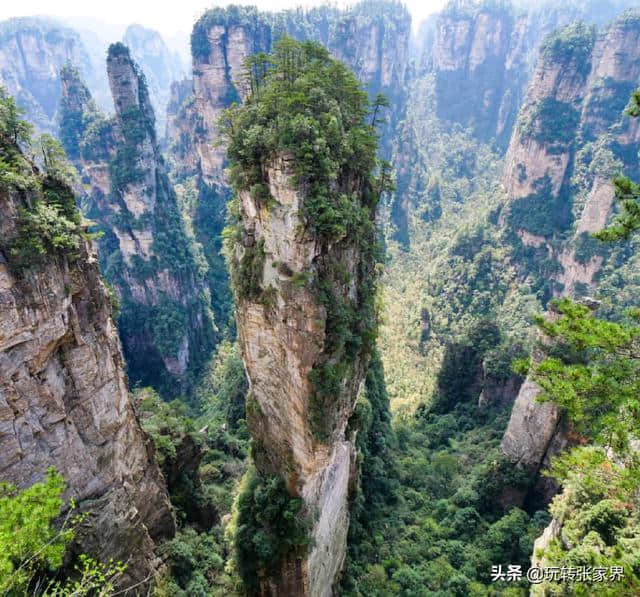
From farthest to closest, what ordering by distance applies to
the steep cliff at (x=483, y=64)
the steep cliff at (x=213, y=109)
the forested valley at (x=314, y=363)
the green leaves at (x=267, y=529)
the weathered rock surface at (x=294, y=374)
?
the steep cliff at (x=483, y=64) < the steep cliff at (x=213, y=109) < the green leaves at (x=267, y=529) < the weathered rock surface at (x=294, y=374) < the forested valley at (x=314, y=363)

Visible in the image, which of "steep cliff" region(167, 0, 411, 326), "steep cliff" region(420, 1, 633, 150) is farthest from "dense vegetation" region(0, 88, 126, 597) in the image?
"steep cliff" region(420, 1, 633, 150)

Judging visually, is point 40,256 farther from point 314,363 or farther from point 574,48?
point 574,48

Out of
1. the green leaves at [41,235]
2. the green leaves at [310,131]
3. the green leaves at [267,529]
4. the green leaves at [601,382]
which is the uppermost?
the green leaves at [310,131]

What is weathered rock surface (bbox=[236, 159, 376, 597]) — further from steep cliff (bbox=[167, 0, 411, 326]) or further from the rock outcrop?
the rock outcrop

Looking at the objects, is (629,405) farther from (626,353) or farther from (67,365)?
(67,365)

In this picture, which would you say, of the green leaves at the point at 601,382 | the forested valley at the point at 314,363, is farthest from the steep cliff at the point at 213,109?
the green leaves at the point at 601,382

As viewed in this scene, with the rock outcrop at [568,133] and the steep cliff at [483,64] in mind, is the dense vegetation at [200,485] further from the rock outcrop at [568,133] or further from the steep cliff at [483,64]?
the steep cliff at [483,64]
